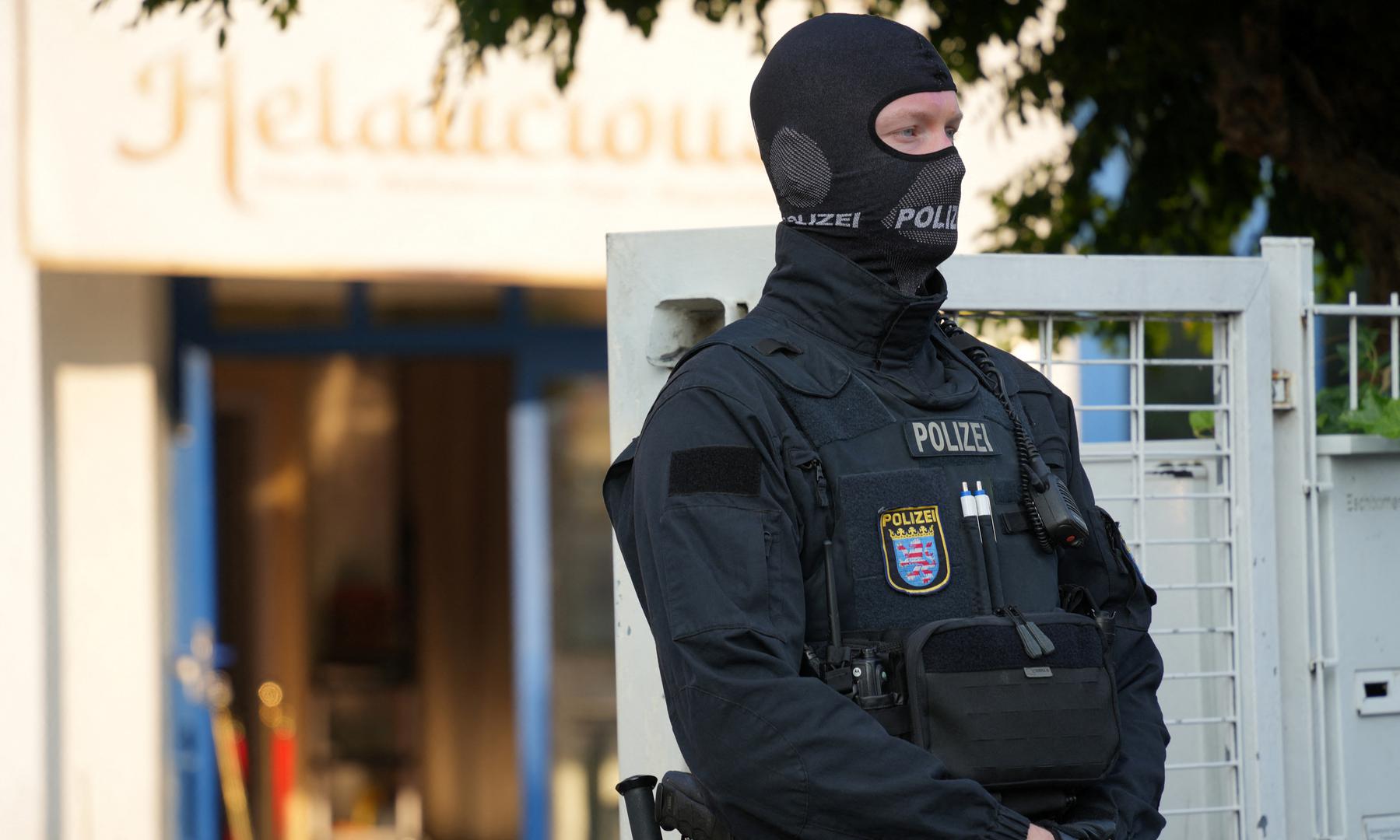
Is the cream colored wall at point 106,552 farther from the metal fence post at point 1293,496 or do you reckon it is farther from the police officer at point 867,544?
the police officer at point 867,544

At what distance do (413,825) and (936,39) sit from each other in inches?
195

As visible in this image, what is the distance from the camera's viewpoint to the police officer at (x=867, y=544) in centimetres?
152

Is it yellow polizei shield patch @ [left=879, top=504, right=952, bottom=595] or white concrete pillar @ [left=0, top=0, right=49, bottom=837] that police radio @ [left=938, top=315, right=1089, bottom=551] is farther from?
white concrete pillar @ [left=0, top=0, right=49, bottom=837]

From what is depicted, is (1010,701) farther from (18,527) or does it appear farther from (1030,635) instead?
(18,527)

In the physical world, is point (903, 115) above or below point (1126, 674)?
above

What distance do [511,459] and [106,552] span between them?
60.2 inches

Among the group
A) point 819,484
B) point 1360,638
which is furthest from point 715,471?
point 1360,638

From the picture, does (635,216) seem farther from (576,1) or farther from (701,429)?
(701,429)

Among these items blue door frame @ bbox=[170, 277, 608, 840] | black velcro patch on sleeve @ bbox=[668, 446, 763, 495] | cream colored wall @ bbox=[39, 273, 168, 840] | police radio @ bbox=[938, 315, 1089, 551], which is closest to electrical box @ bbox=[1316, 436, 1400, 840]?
police radio @ bbox=[938, 315, 1089, 551]

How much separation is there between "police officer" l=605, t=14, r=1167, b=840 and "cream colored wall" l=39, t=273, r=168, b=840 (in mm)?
4341

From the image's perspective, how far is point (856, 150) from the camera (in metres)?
1.74

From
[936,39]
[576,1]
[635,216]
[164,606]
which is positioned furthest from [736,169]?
[164,606]

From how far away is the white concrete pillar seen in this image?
5070 millimetres

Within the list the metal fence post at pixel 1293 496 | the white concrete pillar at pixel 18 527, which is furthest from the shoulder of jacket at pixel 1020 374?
the white concrete pillar at pixel 18 527
